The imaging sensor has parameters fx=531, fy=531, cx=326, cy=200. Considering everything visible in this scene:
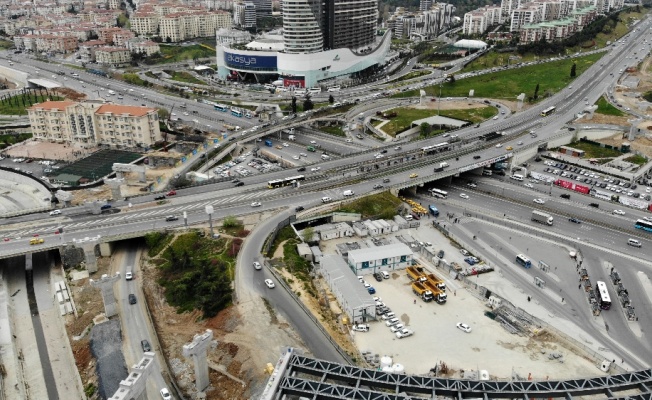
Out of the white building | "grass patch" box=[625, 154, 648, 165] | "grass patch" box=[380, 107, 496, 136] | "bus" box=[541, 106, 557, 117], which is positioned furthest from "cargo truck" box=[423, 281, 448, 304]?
"bus" box=[541, 106, 557, 117]

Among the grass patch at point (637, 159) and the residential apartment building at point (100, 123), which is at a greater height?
the residential apartment building at point (100, 123)

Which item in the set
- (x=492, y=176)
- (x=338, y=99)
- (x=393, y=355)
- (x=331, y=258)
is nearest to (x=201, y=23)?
(x=338, y=99)

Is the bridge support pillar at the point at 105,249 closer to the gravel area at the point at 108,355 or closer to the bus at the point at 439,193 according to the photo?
the gravel area at the point at 108,355

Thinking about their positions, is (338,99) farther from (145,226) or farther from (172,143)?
(145,226)

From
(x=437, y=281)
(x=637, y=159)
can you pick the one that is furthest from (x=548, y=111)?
(x=437, y=281)

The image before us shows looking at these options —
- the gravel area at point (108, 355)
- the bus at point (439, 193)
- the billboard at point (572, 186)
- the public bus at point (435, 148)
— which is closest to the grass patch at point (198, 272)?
→ the gravel area at point (108, 355)

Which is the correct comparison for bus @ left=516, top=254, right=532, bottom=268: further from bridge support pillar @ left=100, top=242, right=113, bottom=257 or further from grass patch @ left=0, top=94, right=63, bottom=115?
grass patch @ left=0, top=94, right=63, bottom=115
